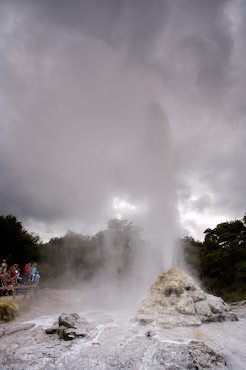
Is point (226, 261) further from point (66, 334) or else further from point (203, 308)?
point (66, 334)

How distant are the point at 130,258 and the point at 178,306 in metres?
14.8

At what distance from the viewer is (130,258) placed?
25734 mm

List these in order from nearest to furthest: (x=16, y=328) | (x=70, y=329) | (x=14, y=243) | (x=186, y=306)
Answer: (x=70, y=329) → (x=16, y=328) → (x=186, y=306) → (x=14, y=243)

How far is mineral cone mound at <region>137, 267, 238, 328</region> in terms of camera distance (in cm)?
1038

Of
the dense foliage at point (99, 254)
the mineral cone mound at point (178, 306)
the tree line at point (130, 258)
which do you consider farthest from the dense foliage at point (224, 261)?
the mineral cone mound at point (178, 306)

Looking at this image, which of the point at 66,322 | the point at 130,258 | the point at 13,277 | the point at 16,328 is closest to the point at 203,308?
the point at 66,322

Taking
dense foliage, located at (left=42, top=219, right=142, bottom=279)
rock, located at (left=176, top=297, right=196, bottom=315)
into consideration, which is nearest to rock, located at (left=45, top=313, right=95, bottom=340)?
rock, located at (left=176, top=297, right=196, bottom=315)

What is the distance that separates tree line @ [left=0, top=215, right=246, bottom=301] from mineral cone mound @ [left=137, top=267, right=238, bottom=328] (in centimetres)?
961

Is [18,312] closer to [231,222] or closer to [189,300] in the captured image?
[189,300]

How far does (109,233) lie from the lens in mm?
46219

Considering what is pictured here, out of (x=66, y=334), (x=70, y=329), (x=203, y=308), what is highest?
(x=203, y=308)

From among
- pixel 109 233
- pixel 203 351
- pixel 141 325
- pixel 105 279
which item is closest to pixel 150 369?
pixel 203 351

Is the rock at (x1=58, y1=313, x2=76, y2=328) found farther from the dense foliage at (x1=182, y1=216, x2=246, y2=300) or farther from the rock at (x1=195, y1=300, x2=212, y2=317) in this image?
the dense foliage at (x1=182, y1=216, x2=246, y2=300)

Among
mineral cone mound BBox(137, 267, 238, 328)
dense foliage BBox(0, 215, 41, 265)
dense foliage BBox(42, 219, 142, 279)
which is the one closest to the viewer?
mineral cone mound BBox(137, 267, 238, 328)
